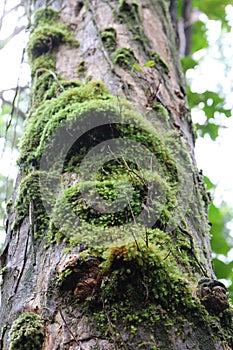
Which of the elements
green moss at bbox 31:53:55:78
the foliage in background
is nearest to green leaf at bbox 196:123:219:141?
the foliage in background

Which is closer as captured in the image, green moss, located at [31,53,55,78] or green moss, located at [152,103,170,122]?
green moss, located at [152,103,170,122]

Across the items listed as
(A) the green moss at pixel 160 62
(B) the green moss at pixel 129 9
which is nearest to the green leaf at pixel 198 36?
(B) the green moss at pixel 129 9

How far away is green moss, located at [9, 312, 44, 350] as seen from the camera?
1106 mm

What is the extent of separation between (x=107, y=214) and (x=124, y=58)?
104 cm

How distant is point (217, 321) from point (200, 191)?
2.43 feet

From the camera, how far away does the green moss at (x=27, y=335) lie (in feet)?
3.63

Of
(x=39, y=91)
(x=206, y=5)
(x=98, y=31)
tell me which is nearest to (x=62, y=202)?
(x=39, y=91)

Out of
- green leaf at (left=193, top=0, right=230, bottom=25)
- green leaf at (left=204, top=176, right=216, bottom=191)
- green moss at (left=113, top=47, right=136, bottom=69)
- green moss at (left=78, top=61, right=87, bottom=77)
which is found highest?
green leaf at (left=193, top=0, right=230, bottom=25)

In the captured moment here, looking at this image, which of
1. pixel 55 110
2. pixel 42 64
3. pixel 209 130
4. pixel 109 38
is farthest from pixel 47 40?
pixel 209 130

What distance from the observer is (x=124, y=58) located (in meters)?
2.10

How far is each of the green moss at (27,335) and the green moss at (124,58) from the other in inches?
52.6

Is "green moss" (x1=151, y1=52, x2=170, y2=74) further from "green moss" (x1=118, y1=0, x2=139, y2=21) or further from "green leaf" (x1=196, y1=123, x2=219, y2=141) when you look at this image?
"green leaf" (x1=196, y1=123, x2=219, y2=141)

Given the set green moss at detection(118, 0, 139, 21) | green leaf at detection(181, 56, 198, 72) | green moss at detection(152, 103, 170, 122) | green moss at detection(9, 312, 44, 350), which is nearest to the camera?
green moss at detection(9, 312, 44, 350)

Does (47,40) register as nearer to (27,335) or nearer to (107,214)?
(107,214)
